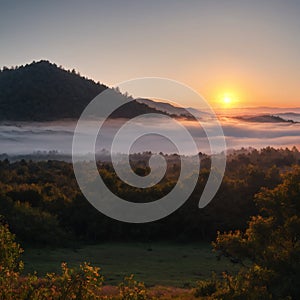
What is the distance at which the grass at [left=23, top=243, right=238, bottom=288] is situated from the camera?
35594 millimetres

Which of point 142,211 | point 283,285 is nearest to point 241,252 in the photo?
point 283,285

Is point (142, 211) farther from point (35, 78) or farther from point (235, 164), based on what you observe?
point (35, 78)

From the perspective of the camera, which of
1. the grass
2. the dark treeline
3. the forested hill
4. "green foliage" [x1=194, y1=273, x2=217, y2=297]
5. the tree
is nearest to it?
the tree

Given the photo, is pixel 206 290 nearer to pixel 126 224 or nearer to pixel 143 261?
pixel 143 261

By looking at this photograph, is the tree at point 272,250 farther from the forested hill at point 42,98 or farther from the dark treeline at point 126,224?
the forested hill at point 42,98

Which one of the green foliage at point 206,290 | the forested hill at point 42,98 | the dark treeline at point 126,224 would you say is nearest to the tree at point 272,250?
the green foliage at point 206,290

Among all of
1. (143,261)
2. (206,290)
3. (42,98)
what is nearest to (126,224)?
(143,261)

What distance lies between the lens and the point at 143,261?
43625 millimetres

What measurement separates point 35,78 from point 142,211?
465 ft

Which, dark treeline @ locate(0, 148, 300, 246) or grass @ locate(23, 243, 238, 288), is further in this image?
dark treeline @ locate(0, 148, 300, 246)

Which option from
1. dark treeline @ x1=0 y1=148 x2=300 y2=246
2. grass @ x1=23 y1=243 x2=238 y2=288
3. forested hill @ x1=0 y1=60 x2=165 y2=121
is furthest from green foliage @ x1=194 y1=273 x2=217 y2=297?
forested hill @ x1=0 y1=60 x2=165 y2=121

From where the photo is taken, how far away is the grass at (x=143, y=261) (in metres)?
35.6

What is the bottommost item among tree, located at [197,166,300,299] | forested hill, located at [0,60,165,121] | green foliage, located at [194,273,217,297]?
green foliage, located at [194,273,217,297]

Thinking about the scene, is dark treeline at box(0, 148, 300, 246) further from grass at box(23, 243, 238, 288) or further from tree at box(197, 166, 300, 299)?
tree at box(197, 166, 300, 299)
